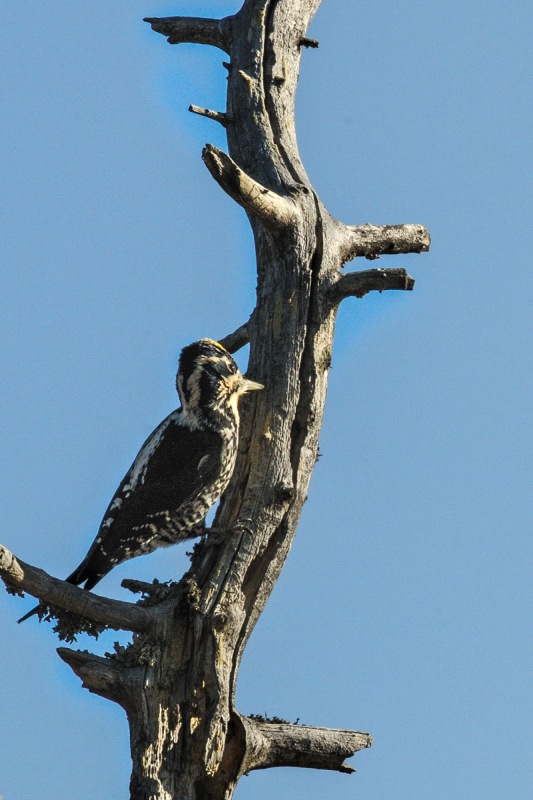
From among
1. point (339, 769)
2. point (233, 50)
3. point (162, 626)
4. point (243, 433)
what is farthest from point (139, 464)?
point (233, 50)

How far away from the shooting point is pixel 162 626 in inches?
176

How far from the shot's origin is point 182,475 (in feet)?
17.1

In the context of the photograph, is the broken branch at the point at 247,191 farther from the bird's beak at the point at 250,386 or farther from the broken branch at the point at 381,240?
the bird's beak at the point at 250,386

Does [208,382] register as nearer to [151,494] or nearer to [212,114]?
[151,494]

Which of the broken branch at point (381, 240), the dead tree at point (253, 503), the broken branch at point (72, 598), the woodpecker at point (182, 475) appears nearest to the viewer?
the broken branch at point (72, 598)

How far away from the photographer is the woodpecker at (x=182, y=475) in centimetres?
513

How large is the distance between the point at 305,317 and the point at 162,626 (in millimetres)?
1802

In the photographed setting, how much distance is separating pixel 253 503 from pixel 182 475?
0.57 meters

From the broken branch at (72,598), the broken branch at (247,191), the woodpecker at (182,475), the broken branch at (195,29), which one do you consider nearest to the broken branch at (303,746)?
the broken branch at (72,598)

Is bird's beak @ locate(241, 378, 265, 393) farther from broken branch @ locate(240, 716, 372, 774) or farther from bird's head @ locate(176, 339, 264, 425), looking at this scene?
broken branch @ locate(240, 716, 372, 774)

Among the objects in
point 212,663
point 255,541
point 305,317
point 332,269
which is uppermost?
point 332,269

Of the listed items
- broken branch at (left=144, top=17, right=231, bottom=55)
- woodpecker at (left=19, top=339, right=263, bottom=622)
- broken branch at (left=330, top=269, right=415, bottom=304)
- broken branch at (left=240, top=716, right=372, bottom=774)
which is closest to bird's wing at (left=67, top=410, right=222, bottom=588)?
woodpecker at (left=19, top=339, right=263, bottom=622)

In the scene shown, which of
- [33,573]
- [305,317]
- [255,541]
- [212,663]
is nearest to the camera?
[33,573]

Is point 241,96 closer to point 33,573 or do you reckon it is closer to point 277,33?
point 277,33
